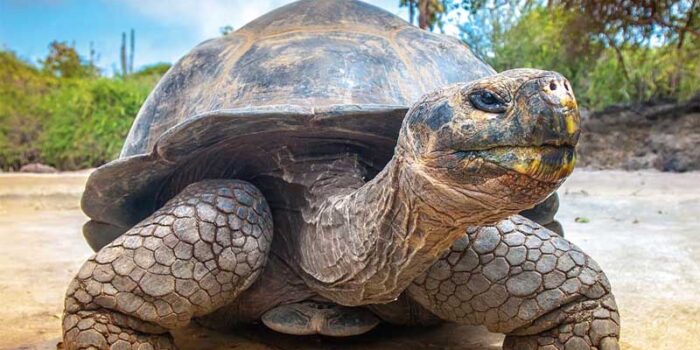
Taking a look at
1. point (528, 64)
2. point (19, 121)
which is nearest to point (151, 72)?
point (19, 121)

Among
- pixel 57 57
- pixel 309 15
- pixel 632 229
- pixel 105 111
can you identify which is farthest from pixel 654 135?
pixel 57 57

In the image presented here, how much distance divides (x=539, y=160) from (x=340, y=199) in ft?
2.48

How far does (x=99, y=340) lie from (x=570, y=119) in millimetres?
1341

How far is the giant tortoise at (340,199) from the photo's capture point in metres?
1.18

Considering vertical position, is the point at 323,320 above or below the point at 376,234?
below

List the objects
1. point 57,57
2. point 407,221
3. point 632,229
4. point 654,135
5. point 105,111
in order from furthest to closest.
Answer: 1. point 57,57
2. point 105,111
3. point 654,135
4. point 632,229
5. point 407,221

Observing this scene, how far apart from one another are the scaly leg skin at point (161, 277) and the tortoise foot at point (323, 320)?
188mm

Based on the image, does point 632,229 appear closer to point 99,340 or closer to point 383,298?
point 383,298

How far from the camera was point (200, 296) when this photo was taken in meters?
1.84

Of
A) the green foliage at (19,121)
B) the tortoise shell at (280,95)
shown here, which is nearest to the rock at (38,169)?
the green foliage at (19,121)

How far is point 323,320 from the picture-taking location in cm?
197

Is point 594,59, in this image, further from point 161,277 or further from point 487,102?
point 487,102

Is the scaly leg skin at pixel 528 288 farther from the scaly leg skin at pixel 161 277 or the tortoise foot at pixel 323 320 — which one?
the scaly leg skin at pixel 161 277

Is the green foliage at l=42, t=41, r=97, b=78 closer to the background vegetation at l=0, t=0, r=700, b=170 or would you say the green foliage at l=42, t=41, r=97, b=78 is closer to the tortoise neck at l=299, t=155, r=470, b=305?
the background vegetation at l=0, t=0, r=700, b=170
